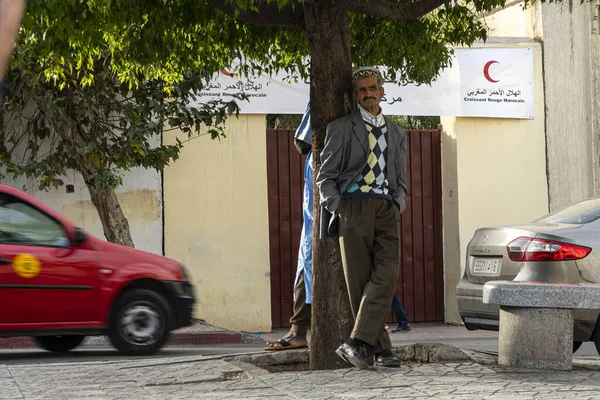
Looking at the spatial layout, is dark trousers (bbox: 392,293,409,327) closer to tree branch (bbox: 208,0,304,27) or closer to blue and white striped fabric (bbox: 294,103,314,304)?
blue and white striped fabric (bbox: 294,103,314,304)

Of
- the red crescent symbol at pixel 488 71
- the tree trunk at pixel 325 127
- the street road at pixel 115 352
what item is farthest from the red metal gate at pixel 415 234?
the tree trunk at pixel 325 127

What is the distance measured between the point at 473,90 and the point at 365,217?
10.3 meters

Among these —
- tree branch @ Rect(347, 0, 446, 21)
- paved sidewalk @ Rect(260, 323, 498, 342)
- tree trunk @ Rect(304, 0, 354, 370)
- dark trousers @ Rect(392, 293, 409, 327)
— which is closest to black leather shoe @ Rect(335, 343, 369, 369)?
tree trunk @ Rect(304, 0, 354, 370)

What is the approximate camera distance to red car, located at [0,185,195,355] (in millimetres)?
9102

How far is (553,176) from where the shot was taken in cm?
1620

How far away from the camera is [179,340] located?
12.4 meters

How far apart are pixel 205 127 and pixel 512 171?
193 inches

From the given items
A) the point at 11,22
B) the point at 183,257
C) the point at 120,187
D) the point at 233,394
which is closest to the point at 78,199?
the point at 120,187

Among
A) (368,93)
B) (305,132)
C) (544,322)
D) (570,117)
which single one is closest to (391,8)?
(368,93)

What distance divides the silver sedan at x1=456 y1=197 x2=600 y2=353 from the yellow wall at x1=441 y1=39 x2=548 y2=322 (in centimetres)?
703

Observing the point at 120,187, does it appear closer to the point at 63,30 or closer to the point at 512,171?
the point at 512,171

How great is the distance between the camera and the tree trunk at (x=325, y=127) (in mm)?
6254

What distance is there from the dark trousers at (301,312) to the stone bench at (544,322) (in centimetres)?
173

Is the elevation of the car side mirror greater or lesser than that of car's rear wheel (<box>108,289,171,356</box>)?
greater
